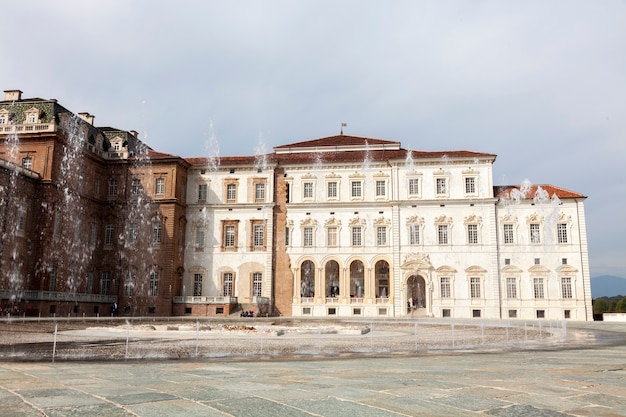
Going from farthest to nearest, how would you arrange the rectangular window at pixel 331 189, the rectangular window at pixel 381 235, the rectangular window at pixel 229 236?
the rectangular window at pixel 229 236 → the rectangular window at pixel 331 189 → the rectangular window at pixel 381 235

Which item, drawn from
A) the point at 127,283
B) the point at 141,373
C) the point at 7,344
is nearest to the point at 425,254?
the point at 127,283

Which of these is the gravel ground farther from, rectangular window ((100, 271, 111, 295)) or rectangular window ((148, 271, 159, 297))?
rectangular window ((100, 271, 111, 295))

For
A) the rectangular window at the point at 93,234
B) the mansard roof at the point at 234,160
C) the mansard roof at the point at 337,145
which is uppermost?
the mansard roof at the point at 337,145

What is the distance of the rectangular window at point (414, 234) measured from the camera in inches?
1743

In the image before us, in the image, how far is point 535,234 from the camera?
43219 mm

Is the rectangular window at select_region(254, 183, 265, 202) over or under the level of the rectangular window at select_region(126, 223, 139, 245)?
over

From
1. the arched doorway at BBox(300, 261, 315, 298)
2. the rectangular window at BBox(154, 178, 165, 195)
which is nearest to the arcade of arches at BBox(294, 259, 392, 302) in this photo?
the arched doorway at BBox(300, 261, 315, 298)

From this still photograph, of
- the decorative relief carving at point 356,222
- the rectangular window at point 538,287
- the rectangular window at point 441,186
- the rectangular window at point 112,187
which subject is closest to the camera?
the rectangular window at point 538,287

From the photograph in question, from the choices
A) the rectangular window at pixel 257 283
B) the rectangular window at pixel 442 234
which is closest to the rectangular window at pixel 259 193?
the rectangular window at pixel 257 283

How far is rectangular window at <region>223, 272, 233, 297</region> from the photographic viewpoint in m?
45.9

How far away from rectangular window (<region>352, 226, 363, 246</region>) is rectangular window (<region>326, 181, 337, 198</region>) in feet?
11.6

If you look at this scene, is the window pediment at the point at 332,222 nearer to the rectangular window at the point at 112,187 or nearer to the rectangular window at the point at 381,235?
the rectangular window at the point at 381,235

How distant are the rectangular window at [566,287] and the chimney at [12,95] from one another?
152ft

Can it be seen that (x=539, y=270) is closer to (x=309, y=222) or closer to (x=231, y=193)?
(x=309, y=222)
